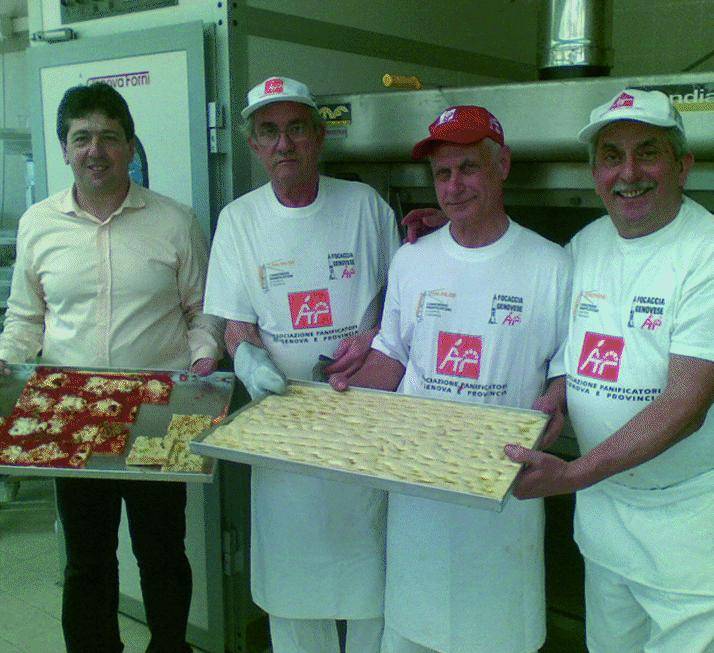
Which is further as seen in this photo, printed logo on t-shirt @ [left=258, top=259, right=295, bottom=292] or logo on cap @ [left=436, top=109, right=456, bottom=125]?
printed logo on t-shirt @ [left=258, top=259, right=295, bottom=292]

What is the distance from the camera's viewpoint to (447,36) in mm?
3062

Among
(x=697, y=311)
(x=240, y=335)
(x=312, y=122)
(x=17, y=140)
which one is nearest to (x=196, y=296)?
(x=240, y=335)

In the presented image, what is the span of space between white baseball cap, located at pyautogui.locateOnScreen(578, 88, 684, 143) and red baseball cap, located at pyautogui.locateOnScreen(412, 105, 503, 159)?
0.77ft

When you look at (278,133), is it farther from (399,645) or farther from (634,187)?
(399,645)

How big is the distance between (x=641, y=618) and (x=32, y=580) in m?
2.34

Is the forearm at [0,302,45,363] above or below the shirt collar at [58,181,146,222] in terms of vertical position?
below

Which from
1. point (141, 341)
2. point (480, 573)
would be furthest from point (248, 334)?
point (480, 573)

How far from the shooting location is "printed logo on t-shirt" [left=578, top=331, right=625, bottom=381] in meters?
1.58

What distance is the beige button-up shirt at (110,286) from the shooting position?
2.07 meters

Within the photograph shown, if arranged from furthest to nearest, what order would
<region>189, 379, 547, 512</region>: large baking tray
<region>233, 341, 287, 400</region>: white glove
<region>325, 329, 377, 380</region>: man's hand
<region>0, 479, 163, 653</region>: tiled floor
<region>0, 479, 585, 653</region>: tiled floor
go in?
<region>0, 479, 163, 653</region>: tiled floor → <region>0, 479, 585, 653</region>: tiled floor → <region>325, 329, 377, 380</region>: man's hand → <region>233, 341, 287, 400</region>: white glove → <region>189, 379, 547, 512</region>: large baking tray

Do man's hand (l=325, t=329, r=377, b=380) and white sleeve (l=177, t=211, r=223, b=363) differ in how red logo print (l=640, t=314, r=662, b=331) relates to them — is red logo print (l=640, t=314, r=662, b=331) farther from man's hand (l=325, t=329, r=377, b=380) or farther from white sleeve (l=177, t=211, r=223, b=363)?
white sleeve (l=177, t=211, r=223, b=363)

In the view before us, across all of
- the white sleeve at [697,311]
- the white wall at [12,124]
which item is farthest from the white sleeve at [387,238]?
the white wall at [12,124]

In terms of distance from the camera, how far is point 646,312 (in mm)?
1545

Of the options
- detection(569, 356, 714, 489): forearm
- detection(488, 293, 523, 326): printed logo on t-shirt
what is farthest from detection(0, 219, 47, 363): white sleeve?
detection(569, 356, 714, 489): forearm
